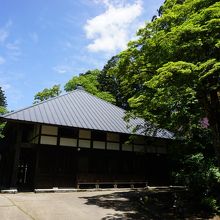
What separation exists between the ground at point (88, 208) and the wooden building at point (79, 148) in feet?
13.7

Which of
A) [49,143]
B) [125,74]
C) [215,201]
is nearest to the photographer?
[215,201]

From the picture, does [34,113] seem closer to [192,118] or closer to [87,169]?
[87,169]

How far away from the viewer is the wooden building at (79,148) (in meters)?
19.5

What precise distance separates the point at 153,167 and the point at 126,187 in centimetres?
308

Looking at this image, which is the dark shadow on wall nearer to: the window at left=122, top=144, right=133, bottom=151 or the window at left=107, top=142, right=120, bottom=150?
the window at left=107, top=142, right=120, bottom=150

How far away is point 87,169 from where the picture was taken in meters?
21.2

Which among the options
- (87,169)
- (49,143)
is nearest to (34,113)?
(49,143)

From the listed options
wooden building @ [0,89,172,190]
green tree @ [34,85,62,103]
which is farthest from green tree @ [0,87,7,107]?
wooden building @ [0,89,172,190]

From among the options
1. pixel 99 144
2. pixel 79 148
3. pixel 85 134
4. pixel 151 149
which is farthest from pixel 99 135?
pixel 151 149

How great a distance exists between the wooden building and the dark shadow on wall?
4290 millimetres

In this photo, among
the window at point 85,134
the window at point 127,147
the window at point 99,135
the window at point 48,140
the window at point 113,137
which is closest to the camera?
the window at point 48,140

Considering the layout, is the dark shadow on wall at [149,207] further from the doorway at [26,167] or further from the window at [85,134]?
the doorway at [26,167]

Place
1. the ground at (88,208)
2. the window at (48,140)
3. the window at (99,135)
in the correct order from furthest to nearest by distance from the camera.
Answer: the window at (99,135) < the window at (48,140) < the ground at (88,208)

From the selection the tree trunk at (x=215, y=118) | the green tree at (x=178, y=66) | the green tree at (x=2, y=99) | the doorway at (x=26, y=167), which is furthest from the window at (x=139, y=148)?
the green tree at (x=2, y=99)
